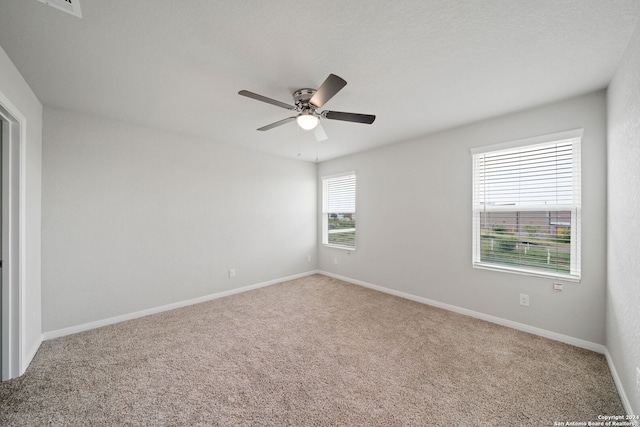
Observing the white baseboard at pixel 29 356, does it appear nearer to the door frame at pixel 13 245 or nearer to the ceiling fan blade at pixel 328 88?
the door frame at pixel 13 245

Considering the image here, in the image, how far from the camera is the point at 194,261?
362 centimetres

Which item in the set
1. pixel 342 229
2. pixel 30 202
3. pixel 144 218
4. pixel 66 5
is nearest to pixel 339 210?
pixel 342 229

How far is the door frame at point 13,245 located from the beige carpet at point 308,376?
21 centimetres

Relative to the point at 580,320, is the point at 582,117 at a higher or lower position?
higher

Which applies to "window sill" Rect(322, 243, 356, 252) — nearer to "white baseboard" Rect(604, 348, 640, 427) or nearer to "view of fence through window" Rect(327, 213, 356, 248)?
"view of fence through window" Rect(327, 213, 356, 248)

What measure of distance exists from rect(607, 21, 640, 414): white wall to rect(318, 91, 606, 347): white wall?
0.18 metres

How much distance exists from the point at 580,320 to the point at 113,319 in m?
5.04

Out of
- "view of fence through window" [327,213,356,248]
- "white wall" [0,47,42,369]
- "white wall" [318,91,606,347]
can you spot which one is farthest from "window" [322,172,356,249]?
"white wall" [0,47,42,369]

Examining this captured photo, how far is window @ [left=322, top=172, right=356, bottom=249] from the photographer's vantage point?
4.75 meters

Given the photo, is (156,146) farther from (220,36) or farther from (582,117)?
(582,117)

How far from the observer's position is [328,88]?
176cm

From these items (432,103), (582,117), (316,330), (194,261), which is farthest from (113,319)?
(582,117)

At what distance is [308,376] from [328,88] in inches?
88.1

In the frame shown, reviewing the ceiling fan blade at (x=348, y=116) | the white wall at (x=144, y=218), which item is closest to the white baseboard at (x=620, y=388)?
the ceiling fan blade at (x=348, y=116)
